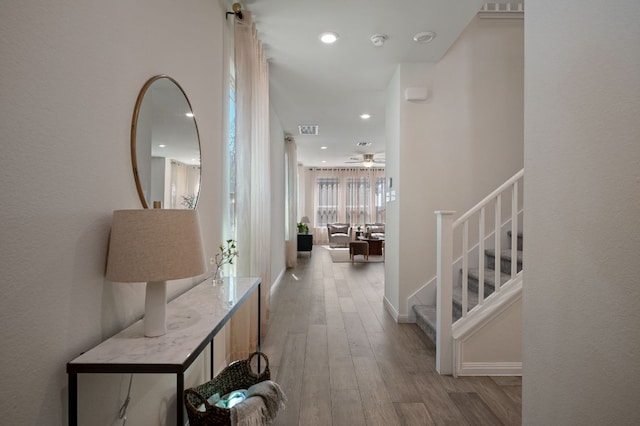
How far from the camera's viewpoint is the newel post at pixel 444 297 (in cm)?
244

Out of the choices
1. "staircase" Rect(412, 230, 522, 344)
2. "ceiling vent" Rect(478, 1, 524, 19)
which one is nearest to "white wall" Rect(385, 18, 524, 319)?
"ceiling vent" Rect(478, 1, 524, 19)

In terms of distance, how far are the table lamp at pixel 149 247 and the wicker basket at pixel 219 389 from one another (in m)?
0.67

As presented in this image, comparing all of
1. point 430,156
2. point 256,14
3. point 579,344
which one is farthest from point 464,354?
point 256,14

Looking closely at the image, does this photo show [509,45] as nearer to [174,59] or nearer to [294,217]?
[174,59]

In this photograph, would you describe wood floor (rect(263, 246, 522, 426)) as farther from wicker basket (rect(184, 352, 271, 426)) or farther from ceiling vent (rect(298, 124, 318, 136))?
ceiling vent (rect(298, 124, 318, 136))

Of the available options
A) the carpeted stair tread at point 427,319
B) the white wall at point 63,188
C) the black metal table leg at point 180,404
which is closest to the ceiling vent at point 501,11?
the carpeted stair tread at point 427,319

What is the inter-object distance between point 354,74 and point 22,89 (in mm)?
3611

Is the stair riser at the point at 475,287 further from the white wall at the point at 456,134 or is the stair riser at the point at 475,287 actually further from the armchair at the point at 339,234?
the armchair at the point at 339,234

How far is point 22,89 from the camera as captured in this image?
75cm

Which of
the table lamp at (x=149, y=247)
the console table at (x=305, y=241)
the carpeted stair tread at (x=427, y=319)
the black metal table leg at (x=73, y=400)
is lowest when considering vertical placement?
the carpeted stair tread at (x=427, y=319)

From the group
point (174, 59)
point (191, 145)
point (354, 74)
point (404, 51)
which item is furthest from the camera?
point (354, 74)

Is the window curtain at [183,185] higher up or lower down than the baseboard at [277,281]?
higher up

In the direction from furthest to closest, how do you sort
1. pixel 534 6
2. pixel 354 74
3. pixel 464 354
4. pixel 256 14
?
pixel 354 74 < pixel 256 14 < pixel 464 354 < pixel 534 6

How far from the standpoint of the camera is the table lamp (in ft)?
3.14
